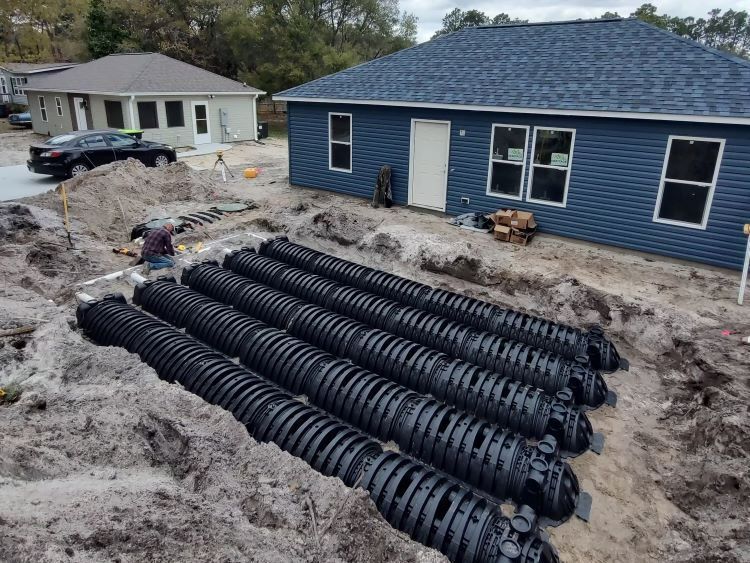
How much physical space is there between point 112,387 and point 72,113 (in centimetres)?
2497

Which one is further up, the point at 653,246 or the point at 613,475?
the point at 653,246

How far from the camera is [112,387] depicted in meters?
5.69

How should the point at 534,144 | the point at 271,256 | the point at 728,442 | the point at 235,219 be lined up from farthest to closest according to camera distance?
the point at 235,219, the point at 534,144, the point at 271,256, the point at 728,442

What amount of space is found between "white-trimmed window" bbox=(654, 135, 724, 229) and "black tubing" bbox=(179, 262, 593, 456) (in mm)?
6433

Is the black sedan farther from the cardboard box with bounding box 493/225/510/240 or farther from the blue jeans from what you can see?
the cardboard box with bounding box 493/225/510/240

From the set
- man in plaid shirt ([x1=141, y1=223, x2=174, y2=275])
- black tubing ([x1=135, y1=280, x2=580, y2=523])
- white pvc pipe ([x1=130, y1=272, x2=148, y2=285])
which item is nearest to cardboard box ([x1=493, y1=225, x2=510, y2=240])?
black tubing ([x1=135, y1=280, x2=580, y2=523])

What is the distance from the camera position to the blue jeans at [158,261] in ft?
32.7

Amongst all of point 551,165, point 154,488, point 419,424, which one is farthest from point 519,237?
point 154,488

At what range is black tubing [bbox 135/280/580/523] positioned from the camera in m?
4.93

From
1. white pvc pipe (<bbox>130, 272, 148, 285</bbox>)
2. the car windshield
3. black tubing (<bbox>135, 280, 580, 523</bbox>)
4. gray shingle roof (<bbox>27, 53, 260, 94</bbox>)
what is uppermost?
gray shingle roof (<bbox>27, 53, 260, 94</bbox>)

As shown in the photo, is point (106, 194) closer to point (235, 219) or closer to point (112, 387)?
point (235, 219)

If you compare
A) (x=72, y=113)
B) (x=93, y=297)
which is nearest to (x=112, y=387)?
(x=93, y=297)

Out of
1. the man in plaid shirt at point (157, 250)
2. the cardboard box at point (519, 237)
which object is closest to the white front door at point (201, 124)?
the man in plaid shirt at point (157, 250)

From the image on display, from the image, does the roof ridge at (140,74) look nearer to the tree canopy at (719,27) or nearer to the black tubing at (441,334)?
the black tubing at (441,334)
